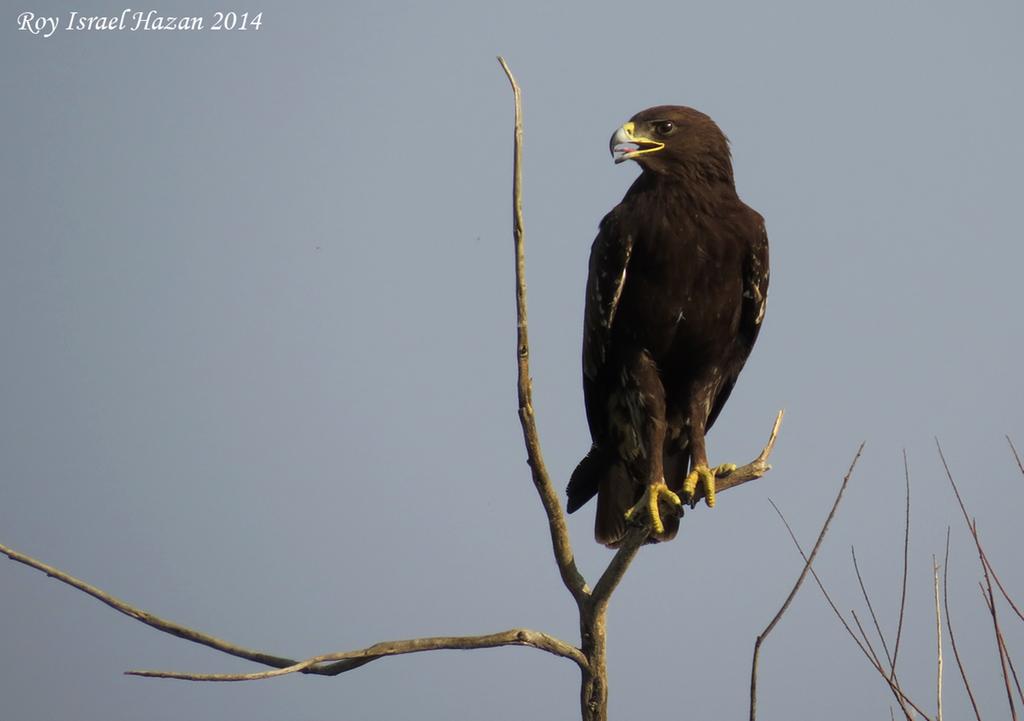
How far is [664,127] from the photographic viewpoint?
6.53 meters

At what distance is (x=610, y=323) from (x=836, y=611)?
2.69m

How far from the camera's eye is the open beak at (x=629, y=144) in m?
6.46

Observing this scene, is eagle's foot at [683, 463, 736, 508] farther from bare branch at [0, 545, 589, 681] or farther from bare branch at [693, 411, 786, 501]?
bare branch at [0, 545, 589, 681]

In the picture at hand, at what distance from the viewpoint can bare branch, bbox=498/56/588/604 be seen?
183 inches

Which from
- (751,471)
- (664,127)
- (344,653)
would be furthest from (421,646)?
(664,127)

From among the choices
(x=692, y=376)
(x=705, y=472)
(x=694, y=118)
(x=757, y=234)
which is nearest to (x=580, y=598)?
(x=705, y=472)

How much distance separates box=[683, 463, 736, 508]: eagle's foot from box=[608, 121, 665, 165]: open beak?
1696mm

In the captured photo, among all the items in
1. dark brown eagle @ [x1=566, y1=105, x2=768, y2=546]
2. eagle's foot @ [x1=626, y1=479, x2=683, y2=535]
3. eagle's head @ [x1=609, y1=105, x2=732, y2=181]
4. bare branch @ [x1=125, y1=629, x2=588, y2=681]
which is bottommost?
bare branch @ [x1=125, y1=629, x2=588, y2=681]

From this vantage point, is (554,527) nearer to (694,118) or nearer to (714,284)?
(714,284)

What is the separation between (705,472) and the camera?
6.20 m

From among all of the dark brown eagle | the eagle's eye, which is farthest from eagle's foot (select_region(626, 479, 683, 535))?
the eagle's eye

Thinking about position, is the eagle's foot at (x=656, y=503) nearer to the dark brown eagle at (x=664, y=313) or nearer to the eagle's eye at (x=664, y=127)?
the dark brown eagle at (x=664, y=313)

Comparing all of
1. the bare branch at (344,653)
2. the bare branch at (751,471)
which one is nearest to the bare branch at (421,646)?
the bare branch at (344,653)

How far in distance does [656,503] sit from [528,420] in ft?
5.13
